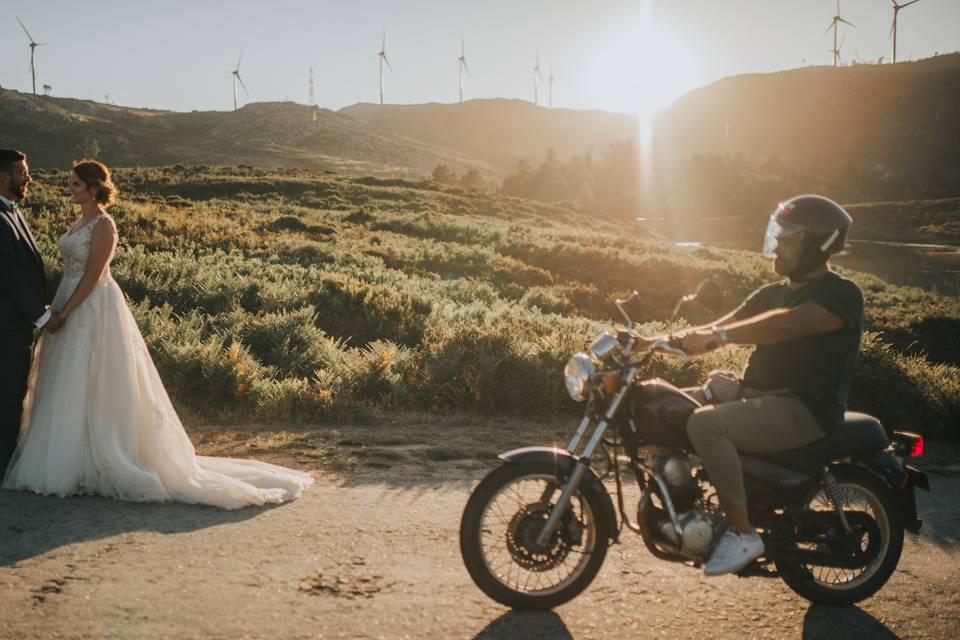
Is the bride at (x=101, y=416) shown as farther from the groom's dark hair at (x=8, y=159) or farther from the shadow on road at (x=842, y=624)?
the shadow on road at (x=842, y=624)

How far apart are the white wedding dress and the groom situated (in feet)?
0.39

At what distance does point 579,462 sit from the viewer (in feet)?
13.8

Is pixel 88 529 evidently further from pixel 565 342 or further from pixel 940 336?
pixel 940 336

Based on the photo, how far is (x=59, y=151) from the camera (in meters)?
128

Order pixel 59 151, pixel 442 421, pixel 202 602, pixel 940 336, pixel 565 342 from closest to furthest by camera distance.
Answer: pixel 202 602
pixel 442 421
pixel 565 342
pixel 940 336
pixel 59 151

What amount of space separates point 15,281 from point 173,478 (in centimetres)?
206

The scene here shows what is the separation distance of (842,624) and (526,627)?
177 cm

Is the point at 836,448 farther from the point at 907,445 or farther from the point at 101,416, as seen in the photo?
the point at 101,416

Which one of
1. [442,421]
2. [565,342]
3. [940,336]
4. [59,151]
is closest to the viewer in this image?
[442,421]

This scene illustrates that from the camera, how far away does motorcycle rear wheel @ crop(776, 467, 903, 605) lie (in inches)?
177

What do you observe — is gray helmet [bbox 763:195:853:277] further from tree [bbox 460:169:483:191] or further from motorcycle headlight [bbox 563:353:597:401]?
tree [bbox 460:169:483:191]

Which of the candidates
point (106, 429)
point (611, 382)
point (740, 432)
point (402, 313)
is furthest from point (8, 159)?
point (402, 313)

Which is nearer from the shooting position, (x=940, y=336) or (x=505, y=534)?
(x=505, y=534)

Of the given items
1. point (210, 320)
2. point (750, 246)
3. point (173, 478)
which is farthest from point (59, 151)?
point (173, 478)
